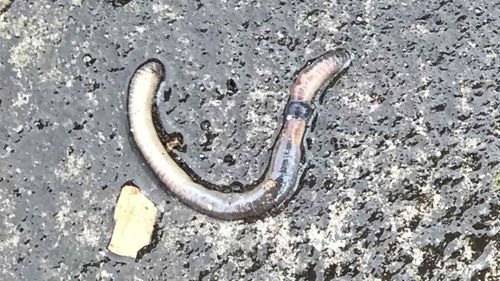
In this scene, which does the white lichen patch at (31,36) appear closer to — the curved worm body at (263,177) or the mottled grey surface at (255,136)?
the mottled grey surface at (255,136)

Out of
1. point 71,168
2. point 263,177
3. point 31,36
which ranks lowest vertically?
point 71,168

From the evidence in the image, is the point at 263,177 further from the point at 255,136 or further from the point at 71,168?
the point at 71,168

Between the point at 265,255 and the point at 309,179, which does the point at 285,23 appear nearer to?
the point at 309,179

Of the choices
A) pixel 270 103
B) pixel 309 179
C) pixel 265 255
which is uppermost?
pixel 270 103

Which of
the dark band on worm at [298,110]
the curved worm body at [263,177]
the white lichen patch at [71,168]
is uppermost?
the dark band on worm at [298,110]

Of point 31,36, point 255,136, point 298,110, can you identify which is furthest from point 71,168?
point 298,110

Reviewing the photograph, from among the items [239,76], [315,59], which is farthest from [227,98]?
[315,59]

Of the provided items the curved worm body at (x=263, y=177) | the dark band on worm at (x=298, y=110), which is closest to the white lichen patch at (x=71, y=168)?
the curved worm body at (x=263, y=177)
